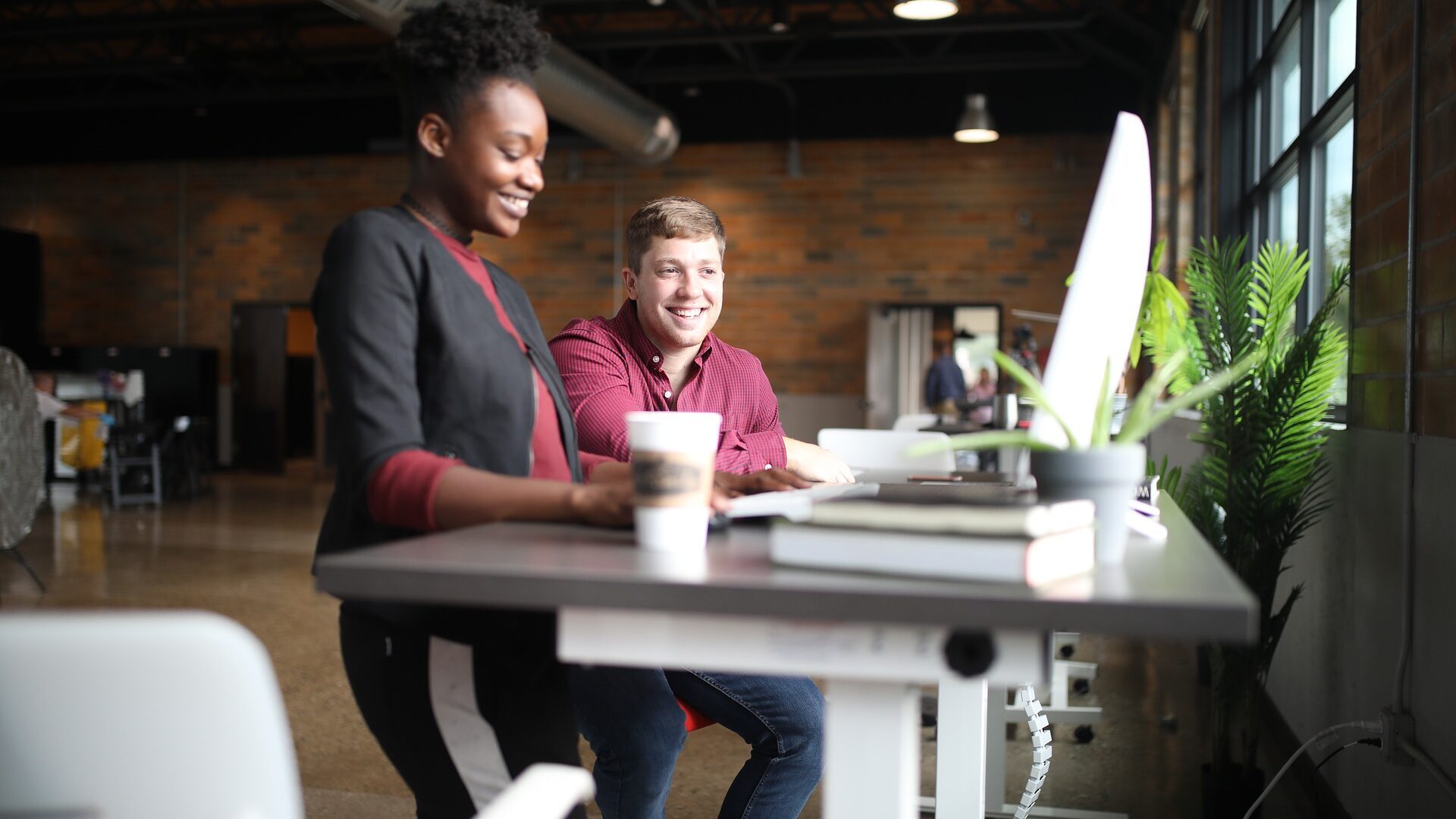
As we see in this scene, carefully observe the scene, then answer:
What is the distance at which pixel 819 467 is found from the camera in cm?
191

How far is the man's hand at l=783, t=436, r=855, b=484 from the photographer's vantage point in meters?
1.89

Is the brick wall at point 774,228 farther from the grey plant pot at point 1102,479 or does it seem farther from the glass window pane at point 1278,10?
the grey plant pot at point 1102,479

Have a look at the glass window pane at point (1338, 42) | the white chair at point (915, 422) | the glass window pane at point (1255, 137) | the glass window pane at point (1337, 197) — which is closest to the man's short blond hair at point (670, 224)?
the glass window pane at point (1338, 42)

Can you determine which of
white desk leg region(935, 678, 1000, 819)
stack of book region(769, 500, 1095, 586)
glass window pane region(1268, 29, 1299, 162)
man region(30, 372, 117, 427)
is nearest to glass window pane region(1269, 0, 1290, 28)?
glass window pane region(1268, 29, 1299, 162)

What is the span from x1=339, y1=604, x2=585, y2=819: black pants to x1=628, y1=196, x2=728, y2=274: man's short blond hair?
96 centimetres

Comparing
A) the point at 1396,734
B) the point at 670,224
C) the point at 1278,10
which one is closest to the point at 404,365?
the point at 670,224

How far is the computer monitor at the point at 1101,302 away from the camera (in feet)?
4.45

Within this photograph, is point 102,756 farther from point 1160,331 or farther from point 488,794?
point 1160,331

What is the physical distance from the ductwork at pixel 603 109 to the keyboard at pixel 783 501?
5.74 metres

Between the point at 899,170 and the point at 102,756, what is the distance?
35.7 ft

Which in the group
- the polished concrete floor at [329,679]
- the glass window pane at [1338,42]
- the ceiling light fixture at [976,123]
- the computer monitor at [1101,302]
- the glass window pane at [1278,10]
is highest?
the ceiling light fixture at [976,123]

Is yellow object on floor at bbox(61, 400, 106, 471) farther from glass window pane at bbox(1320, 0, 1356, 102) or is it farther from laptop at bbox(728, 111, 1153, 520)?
laptop at bbox(728, 111, 1153, 520)

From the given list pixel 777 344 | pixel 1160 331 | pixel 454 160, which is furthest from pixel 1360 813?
pixel 777 344

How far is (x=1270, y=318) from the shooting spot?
113 inches
